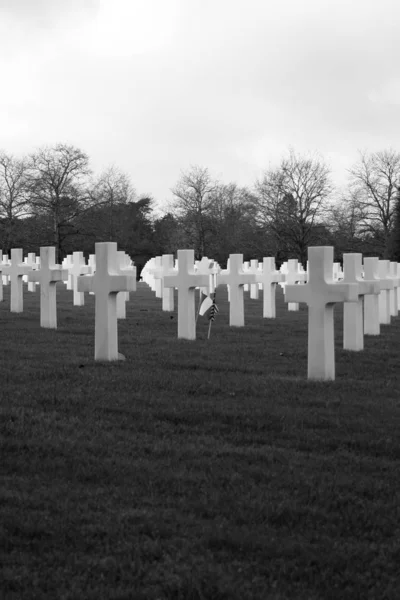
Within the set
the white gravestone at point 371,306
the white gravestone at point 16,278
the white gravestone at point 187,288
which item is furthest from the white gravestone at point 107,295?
the white gravestone at point 16,278

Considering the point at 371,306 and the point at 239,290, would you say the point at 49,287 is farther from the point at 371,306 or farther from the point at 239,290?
the point at 371,306

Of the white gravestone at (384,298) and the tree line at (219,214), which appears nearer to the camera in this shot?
the white gravestone at (384,298)

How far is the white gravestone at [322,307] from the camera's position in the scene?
8.85 m

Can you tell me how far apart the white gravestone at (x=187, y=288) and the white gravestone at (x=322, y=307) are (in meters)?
3.94

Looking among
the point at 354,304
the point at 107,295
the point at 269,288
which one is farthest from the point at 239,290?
the point at 107,295

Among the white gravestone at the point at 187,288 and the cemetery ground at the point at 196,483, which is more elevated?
the white gravestone at the point at 187,288

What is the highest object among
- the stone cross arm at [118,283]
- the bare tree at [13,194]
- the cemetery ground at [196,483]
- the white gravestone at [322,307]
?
the bare tree at [13,194]

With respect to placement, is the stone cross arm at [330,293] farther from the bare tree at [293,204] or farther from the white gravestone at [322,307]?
the bare tree at [293,204]

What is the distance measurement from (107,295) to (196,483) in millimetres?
5359

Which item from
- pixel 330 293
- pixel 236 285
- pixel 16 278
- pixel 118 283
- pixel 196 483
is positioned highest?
pixel 16 278

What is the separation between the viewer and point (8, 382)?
813 cm

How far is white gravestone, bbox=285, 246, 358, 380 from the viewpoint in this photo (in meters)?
8.85

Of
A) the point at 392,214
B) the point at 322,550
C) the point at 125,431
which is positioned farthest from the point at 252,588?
the point at 392,214

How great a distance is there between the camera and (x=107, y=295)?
10133mm
